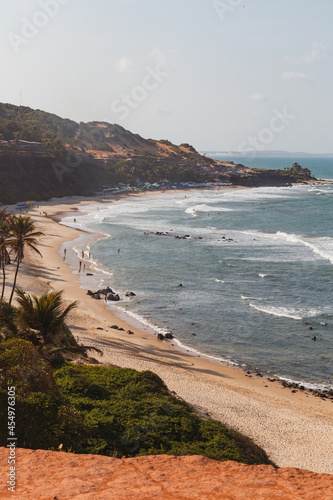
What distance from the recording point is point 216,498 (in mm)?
9109

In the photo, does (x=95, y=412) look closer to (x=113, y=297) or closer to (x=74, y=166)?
(x=113, y=297)

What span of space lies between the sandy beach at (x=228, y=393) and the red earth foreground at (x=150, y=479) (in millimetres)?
6755

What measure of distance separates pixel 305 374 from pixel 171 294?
16.5 m

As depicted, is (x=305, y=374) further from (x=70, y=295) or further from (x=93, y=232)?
(x=93, y=232)

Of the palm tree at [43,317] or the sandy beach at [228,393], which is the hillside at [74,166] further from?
the palm tree at [43,317]

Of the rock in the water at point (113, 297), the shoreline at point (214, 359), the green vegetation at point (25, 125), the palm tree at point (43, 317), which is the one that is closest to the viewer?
the palm tree at point (43, 317)

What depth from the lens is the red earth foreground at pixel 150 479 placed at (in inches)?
359

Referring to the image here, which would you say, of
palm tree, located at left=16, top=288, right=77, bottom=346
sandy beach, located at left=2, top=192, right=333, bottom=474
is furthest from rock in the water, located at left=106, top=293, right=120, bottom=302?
palm tree, located at left=16, top=288, right=77, bottom=346

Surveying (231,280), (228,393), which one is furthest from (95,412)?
(231,280)

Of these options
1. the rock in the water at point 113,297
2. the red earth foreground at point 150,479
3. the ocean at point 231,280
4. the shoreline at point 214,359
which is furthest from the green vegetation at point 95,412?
the rock in the water at point 113,297

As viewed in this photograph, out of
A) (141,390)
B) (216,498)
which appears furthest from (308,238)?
(216,498)

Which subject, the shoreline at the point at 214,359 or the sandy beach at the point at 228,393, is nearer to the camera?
the sandy beach at the point at 228,393

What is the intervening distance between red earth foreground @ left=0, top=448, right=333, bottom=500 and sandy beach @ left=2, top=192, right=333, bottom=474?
22.2 feet

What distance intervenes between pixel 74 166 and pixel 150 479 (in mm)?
122404
